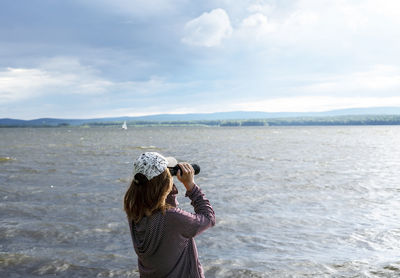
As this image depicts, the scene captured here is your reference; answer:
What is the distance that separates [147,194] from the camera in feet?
11.2

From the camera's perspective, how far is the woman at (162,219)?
3.40 m

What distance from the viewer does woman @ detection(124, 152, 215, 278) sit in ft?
11.1

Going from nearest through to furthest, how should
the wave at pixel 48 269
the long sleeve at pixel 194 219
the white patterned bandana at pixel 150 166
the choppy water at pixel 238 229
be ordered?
1. the white patterned bandana at pixel 150 166
2. the long sleeve at pixel 194 219
3. the wave at pixel 48 269
4. the choppy water at pixel 238 229

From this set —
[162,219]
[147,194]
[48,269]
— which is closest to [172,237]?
[162,219]

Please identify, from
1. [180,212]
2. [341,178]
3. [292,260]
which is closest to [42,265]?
[292,260]

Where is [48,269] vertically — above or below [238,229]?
above

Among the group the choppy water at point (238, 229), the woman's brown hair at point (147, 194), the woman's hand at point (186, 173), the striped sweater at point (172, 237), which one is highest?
the woman's hand at point (186, 173)

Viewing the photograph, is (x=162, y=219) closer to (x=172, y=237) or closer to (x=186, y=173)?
(x=172, y=237)

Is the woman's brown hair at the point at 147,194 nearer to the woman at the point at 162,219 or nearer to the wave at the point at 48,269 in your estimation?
the woman at the point at 162,219

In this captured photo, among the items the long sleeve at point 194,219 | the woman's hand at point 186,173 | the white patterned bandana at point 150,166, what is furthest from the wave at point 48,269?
the white patterned bandana at point 150,166

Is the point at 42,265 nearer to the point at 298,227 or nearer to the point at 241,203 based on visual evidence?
the point at 298,227

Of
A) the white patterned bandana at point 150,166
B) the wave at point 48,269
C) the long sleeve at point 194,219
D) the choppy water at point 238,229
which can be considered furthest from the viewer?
the choppy water at point 238,229

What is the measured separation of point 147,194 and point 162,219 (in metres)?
0.29

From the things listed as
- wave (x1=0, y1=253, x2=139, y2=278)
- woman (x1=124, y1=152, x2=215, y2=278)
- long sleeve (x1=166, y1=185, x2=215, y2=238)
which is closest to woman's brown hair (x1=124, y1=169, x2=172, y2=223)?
woman (x1=124, y1=152, x2=215, y2=278)
